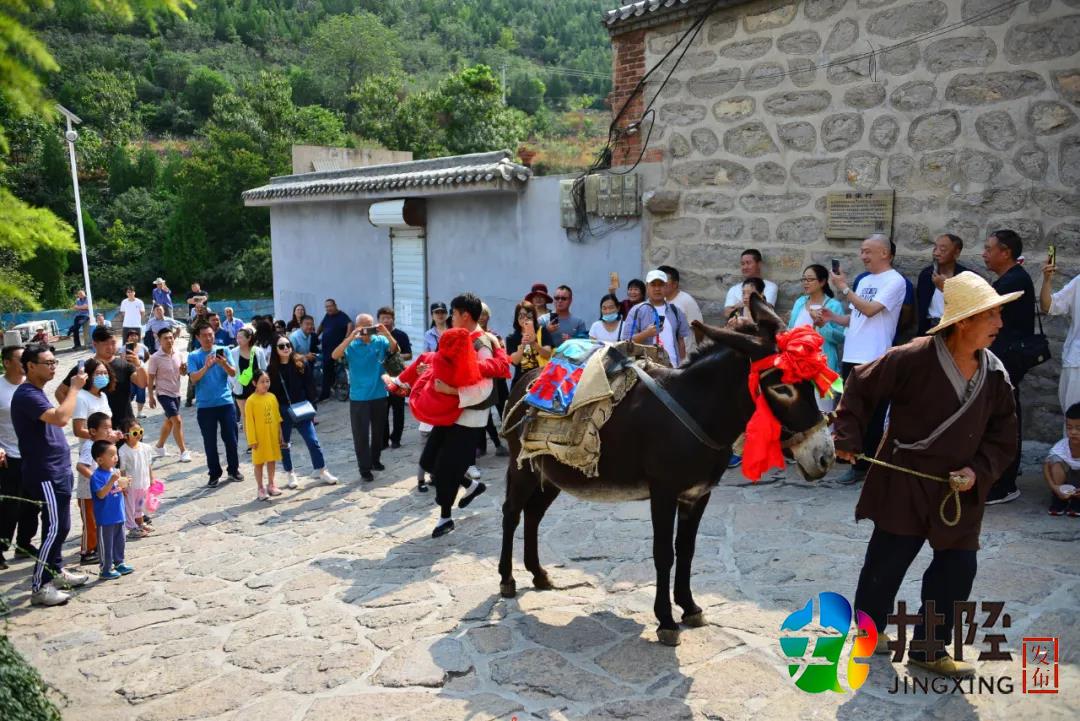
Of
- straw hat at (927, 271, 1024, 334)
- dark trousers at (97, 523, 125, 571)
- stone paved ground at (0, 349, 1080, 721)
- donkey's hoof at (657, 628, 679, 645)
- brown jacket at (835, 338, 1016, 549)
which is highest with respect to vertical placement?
straw hat at (927, 271, 1024, 334)

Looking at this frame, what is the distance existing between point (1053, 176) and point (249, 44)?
8381cm

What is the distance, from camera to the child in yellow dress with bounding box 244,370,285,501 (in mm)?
8406

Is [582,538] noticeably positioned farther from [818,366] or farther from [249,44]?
[249,44]

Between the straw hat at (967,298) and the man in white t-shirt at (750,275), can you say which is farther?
the man in white t-shirt at (750,275)

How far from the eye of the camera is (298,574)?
20.7 feet

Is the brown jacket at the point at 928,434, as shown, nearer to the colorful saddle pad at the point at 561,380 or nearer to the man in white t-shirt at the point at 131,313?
the colorful saddle pad at the point at 561,380

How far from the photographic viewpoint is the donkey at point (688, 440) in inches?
162

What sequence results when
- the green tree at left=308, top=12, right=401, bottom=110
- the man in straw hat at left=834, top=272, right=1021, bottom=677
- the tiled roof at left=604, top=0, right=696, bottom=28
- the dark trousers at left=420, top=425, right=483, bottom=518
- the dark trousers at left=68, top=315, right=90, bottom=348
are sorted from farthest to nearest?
the green tree at left=308, top=12, right=401, bottom=110 → the dark trousers at left=68, top=315, right=90, bottom=348 → the tiled roof at left=604, top=0, right=696, bottom=28 → the dark trousers at left=420, top=425, right=483, bottom=518 → the man in straw hat at left=834, top=272, right=1021, bottom=677

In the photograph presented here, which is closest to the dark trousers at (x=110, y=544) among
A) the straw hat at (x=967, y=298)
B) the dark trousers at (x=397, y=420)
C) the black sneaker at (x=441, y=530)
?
the black sneaker at (x=441, y=530)

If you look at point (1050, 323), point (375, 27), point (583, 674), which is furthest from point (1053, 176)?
point (375, 27)

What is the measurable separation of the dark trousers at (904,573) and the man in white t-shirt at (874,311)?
330 centimetres

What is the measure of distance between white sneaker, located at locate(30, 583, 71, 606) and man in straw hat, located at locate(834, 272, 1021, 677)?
17.8 feet

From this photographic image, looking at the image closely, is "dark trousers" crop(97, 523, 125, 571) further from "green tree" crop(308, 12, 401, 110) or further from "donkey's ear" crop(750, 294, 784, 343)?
"green tree" crop(308, 12, 401, 110)

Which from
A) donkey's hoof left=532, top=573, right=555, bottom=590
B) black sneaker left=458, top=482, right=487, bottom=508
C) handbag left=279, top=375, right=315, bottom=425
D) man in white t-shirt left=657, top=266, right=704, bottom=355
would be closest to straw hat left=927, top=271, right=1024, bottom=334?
donkey's hoof left=532, top=573, right=555, bottom=590
